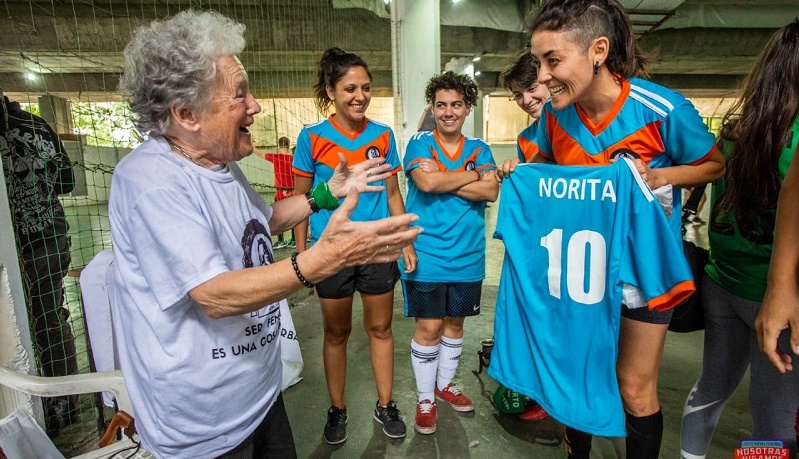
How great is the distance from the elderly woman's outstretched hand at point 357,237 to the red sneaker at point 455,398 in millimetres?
1683

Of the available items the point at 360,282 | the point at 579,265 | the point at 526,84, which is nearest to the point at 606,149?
the point at 579,265

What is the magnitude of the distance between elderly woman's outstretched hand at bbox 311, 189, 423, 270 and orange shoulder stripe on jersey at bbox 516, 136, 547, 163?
3.21 feet

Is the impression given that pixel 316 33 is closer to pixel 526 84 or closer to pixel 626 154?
pixel 526 84

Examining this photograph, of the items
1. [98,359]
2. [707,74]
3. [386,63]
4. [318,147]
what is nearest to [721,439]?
[318,147]

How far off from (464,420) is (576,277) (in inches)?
49.5

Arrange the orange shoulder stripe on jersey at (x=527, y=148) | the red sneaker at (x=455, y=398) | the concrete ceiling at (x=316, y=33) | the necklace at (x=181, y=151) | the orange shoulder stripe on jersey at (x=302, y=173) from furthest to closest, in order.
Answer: the concrete ceiling at (x=316, y=33)
the red sneaker at (x=455, y=398)
the orange shoulder stripe on jersey at (x=302, y=173)
the orange shoulder stripe on jersey at (x=527, y=148)
the necklace at (x=181, y=151)

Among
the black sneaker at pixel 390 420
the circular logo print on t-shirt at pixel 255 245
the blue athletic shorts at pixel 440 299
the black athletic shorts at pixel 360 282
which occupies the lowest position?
the black sneaker at pixel 390 420

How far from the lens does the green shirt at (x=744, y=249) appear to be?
1.33 meters

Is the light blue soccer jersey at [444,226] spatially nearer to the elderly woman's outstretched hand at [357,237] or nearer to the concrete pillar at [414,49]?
the elderly woman's outstretched hand at [357,237]

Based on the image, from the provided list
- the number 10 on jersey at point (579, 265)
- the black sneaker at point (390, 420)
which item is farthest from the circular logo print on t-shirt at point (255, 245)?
the black sneaker at point (390, 420)

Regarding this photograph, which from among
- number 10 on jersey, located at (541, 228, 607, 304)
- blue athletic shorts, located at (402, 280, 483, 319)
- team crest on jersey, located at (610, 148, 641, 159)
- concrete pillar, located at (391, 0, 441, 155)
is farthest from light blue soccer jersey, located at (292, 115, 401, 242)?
concrete pillar, located at (391, 0, 441, 155)

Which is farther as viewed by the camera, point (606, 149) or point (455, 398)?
point (455, 398)

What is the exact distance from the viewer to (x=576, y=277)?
4.63 ft

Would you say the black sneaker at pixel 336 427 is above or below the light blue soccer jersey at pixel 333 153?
below
